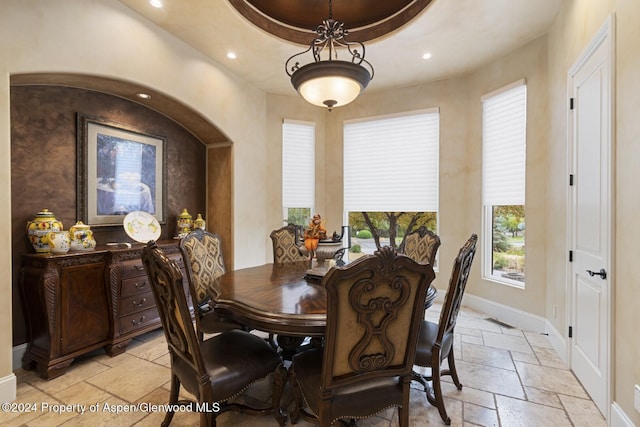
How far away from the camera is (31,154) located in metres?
2.72

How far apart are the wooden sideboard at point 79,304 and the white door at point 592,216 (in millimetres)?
3848

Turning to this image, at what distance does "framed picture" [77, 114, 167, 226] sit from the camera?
10.1ft

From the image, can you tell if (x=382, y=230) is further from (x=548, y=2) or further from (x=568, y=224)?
(x=548, y=2)

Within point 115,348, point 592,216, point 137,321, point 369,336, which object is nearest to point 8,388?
point 115,348

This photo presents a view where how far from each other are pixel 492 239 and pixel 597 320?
202 centimetres

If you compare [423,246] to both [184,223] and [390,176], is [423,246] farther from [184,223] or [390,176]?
[184,223]

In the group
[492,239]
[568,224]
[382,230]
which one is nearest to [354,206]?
[382,230]

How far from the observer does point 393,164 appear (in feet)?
16.0

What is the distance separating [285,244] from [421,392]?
1990 millimetres

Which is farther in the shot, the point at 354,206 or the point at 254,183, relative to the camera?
the point at 354,206

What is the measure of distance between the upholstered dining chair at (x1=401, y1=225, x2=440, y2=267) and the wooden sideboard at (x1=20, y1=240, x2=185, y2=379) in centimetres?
275

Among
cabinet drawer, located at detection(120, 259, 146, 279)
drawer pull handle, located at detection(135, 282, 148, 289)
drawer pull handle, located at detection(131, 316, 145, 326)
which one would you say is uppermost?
cabinet drawer, located at detection(120, 259, 146, 279)

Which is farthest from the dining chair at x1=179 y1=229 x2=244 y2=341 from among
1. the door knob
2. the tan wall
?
the door knob

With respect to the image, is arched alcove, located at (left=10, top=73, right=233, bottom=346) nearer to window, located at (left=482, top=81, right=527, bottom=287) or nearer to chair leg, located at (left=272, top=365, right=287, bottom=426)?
chair leg, located at (left=272, top=365, right=287, bottom=426)
